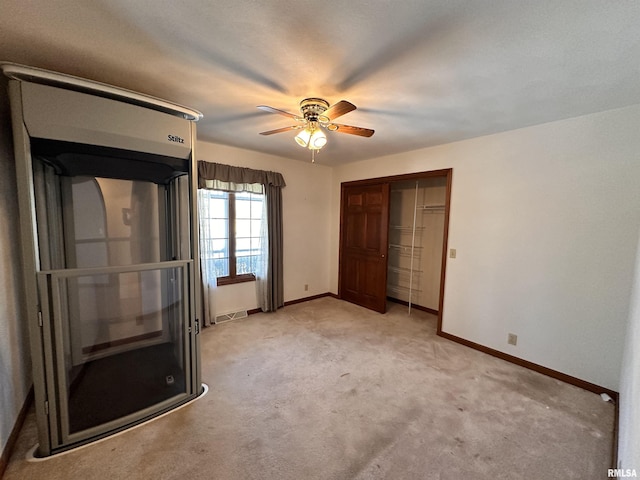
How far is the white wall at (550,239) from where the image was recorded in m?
2.19

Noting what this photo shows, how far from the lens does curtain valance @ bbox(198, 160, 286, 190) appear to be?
3.28 m

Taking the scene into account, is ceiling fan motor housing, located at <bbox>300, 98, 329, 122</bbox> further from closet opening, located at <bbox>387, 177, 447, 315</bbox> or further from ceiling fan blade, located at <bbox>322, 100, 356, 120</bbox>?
closet opening, located at <bbox>387, 177, 447, 315</bbox>

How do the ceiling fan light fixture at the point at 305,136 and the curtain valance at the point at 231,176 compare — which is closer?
the ceiling fan light fixture at the point at 305,136

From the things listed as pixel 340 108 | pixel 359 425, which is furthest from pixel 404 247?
pixel 340 108

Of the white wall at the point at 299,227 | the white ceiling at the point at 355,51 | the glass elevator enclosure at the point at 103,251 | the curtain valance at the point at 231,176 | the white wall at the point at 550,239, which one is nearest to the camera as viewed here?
the white ceiling at the point at 355,51

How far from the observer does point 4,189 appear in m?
1.73

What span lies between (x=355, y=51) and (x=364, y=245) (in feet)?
10.4

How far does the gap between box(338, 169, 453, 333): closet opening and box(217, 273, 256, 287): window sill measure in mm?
1652

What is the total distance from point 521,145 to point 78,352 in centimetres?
436

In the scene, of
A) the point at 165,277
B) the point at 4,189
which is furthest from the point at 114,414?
the point at 4,189

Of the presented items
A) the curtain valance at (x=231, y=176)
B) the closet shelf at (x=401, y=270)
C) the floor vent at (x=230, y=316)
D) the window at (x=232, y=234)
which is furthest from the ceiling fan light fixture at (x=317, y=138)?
the closet shelf at (x=401, y=270)

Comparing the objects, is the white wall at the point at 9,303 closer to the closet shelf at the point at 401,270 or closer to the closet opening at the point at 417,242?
the closet opening at the point at 417,242

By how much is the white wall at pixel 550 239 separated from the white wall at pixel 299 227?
2.07 m

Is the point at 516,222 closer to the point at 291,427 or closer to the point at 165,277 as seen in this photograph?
the point at 291,427
